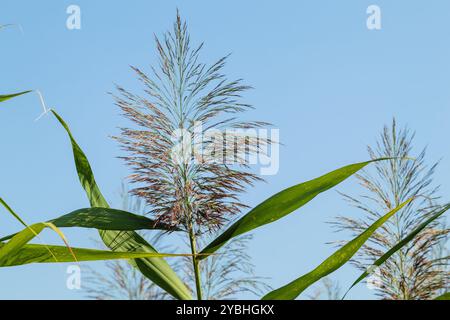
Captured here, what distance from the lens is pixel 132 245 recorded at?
1.16 m

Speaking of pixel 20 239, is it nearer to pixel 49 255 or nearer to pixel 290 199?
A: pixel 49 255

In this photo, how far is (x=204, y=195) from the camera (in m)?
1.10

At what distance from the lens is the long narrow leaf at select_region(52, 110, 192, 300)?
1125mm

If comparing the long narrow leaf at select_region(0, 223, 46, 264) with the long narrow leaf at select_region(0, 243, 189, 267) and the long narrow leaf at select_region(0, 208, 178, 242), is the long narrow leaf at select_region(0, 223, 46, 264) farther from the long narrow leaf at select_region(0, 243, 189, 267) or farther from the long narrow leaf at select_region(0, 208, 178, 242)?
the long narrow leaf at select_region(0, 208, 178, 242)

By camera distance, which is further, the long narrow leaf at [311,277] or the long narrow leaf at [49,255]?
the long narrow leaf at [311,277]

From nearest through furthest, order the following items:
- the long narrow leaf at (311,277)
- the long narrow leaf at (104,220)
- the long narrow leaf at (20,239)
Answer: the long narrow leaf at (20,239) → the long narrow leaf at (311,277) → the long narrow leaf at (104,220)

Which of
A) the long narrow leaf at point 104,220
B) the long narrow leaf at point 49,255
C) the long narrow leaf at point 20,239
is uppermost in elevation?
the long narrow leaf at point 104,220

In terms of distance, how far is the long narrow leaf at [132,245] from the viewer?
1.12 meters

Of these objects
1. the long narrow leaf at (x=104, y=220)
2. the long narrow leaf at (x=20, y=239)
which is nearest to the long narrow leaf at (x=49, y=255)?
the long narrow leaf at (x=20, y=239)

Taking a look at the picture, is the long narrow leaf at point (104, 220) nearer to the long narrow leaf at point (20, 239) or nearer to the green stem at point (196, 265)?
the green stem at point (196, 265)

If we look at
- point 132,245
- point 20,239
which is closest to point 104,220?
point 132,245

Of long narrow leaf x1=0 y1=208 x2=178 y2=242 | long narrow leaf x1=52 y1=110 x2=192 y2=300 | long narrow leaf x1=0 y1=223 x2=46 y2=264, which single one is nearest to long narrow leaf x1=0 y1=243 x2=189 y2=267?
long narrow leaf x1=0 y1=223 x2=46 y2=264
